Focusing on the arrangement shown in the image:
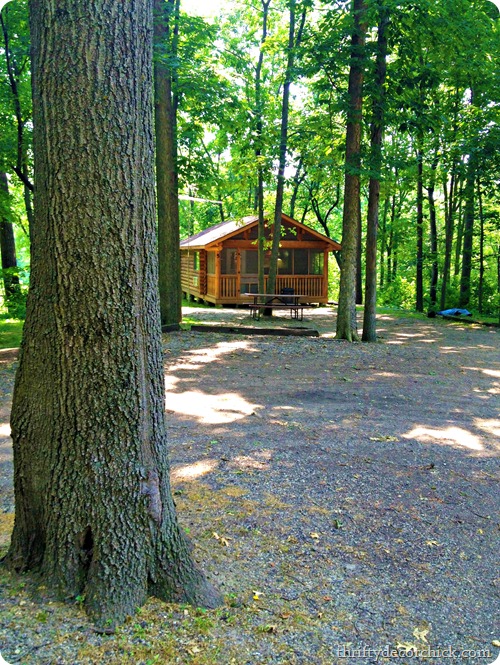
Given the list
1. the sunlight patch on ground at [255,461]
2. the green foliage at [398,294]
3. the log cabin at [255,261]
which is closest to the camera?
the sunlight patch on ground at [255,461]

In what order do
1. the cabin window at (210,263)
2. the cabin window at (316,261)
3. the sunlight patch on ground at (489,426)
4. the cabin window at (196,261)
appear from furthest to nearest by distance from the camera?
the cabin window at (196,261) → the cabin window at (210,263) → the cabin window at (316,261) → the sunlight patch on ground at (489,426)

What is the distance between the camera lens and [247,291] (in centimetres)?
2514

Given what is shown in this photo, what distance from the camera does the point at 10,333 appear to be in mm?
14391

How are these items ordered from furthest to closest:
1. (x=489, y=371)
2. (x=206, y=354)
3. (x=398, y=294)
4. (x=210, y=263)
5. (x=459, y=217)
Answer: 1. (x=398, y=294)
2. (x=210, y=263)
3. (x=459, y=217)
4. (x=206, y=354)
5. (x=489, y=371)

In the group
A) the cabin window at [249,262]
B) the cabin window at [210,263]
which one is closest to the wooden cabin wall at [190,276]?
the cabin window at [210,263]

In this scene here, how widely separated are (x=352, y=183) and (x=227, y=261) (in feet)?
42.6

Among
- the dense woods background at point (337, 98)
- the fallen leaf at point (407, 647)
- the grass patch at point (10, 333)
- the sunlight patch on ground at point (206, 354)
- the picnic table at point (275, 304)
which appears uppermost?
the dense woods background at point (337, 98)

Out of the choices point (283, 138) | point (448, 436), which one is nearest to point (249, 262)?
point (283, 138)

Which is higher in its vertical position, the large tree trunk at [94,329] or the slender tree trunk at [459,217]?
the slender tree trunk at [459,217]

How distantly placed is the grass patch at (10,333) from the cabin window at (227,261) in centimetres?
998

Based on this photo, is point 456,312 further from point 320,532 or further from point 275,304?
point 320,532

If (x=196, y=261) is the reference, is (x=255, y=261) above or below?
below

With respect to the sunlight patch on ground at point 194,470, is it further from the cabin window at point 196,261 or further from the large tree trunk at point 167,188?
the cabin window at point 196,261

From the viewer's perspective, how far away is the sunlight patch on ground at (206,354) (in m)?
9.92
